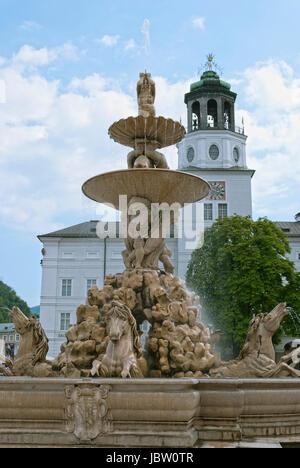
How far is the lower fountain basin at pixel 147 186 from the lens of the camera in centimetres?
987

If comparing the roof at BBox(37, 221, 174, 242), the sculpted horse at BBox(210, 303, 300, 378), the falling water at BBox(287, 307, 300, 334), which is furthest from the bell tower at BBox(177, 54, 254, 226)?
the sculpted horse at BBox(210, 303, 300, 378)

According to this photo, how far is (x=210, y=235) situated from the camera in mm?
30500

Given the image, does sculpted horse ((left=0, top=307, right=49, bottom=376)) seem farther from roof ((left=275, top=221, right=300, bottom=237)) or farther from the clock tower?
roof ((left=275, top=221, right=300, bottom=237))

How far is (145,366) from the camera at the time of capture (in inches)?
335

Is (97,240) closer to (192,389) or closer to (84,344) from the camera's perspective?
(84,344)

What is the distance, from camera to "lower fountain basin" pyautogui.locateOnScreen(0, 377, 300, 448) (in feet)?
18.1

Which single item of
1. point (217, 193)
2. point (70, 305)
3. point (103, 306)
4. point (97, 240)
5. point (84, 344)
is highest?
point (217, 193)

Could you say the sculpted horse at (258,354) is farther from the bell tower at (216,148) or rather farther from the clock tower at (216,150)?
the bell tower at (216,148)

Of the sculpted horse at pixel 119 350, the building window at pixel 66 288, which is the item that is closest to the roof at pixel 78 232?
the building window at pixel 66 288

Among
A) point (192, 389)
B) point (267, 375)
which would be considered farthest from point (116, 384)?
point (267, 375)

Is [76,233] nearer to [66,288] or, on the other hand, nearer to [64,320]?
[66,288]

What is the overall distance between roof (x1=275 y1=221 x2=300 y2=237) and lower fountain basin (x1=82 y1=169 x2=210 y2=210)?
38470 millimetres

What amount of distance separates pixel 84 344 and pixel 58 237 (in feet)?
126

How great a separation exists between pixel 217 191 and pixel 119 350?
4091cm
